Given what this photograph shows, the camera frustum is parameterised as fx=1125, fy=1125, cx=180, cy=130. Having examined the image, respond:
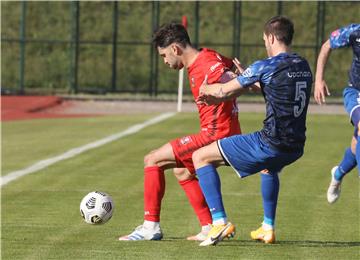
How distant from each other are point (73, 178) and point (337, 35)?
18.1 ft

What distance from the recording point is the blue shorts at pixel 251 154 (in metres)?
9.38

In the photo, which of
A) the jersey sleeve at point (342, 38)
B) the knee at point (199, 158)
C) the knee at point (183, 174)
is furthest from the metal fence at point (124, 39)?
the knee at point (199, 158)

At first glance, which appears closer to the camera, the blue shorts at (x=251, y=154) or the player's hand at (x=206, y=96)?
the player's hand at (x=206, y=96)

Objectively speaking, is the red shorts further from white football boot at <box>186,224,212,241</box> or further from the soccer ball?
the soccer ball

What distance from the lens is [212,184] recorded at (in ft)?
31.4

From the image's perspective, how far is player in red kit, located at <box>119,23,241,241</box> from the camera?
32.5ft

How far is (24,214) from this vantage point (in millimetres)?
11844

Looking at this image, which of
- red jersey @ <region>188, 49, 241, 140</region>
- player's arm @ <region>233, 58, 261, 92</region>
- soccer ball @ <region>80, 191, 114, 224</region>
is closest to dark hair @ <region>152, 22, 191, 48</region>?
red jersey @ <region>188, 49, 241, 140</region>

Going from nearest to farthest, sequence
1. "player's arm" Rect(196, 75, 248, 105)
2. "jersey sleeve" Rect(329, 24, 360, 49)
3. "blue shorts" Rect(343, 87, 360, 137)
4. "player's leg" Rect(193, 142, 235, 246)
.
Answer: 1. "player's arm" Rect(196, 75, 248, 105)
2. "player's leg" Rect(193, 142, 235, 246)
3. "blue shorts" Rect(343, 87, 360, 137)
4. "jersey sleeve" Rect(329, 24, 360, 49)

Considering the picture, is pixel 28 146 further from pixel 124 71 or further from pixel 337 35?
pixel 124 71

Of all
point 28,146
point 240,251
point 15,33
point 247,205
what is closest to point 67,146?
point 28,146

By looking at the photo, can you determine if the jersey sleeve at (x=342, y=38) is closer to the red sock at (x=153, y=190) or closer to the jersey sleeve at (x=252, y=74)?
the jersey sleeve at (x=252, y=74)

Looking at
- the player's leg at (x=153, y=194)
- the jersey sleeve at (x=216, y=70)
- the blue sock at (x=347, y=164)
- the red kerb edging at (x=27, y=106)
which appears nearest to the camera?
the jersey sleeve at (x=216, y=70)

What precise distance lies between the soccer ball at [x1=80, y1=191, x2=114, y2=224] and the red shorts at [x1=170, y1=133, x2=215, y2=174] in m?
0.78
